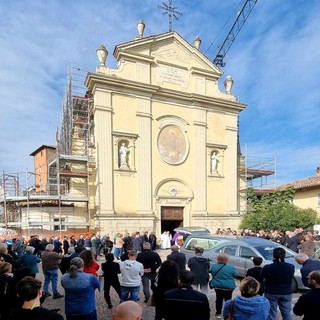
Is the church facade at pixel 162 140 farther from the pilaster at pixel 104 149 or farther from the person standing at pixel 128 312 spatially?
the person standing at pixel 128 312

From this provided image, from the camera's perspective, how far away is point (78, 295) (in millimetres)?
5445

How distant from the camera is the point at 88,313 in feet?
18.0

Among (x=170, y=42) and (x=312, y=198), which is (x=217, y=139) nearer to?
(x=170, y=42)

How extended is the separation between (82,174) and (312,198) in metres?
21.4

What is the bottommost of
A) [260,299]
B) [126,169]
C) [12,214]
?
[12,214]

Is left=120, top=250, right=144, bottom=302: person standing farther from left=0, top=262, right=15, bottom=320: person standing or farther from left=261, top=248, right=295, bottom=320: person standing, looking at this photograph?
left=261, top=248, right=295, bottom=320: person standing

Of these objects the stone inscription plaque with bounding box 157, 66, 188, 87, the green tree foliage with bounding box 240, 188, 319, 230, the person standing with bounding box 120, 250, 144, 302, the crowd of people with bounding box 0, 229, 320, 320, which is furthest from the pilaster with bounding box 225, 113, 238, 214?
the person standing with bounding box 120, 250, 144, 302

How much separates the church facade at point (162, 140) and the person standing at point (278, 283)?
58.7ft

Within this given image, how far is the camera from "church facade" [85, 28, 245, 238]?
24.1 meters

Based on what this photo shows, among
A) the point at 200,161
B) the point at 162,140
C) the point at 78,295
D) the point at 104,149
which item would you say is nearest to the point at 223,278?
the point at 78,295

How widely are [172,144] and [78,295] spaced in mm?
21810

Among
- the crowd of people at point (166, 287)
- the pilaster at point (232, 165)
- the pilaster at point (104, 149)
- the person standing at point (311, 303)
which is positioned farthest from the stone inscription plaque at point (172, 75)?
the person standing at point (311, 303)

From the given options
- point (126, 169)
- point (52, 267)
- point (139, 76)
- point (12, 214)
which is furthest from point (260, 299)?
point (12, 214)

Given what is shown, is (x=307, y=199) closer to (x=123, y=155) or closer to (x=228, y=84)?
(x=228, y=84)
